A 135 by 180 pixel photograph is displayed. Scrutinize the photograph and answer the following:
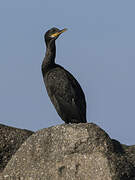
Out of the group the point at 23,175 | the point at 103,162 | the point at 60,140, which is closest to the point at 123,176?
the point at 103,162

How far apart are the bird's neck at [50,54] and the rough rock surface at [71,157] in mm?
4085

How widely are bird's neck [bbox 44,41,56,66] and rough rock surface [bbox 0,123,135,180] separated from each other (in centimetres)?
408

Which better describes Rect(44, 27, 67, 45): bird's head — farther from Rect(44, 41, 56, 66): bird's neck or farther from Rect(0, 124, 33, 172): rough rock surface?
Rect(0, 124, 33, 172): rough rock surface

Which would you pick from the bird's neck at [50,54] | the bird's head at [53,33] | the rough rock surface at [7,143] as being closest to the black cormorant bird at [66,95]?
the bird's neck at [50,54]

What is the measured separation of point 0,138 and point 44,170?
7.94 ft

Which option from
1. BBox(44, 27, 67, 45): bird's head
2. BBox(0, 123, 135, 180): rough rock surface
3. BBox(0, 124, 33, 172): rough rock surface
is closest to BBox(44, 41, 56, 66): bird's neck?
BBox(44, 27, 67, 45): bird's head

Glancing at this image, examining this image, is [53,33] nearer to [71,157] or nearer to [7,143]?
[7,143]

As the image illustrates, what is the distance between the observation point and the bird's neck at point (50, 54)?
1630cm

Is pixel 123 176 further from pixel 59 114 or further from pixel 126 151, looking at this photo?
pixel 59 114

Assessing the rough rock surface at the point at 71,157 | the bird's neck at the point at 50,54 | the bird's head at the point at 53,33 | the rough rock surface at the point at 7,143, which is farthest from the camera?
the bird's head at the point at 53,33

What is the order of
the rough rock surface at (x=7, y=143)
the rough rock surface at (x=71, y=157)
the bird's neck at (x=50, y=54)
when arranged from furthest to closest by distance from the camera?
the bird's neck at (x=50, y=54) < the rough rock surface at (x=7, y=143) < the rough rock surface at (x=71, y=157)

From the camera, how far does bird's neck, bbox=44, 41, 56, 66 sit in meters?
16.3

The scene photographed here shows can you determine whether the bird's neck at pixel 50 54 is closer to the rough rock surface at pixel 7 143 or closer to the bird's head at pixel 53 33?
the bird's head at pixel 53 33

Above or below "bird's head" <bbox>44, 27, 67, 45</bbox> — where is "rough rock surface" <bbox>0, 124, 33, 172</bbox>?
below
